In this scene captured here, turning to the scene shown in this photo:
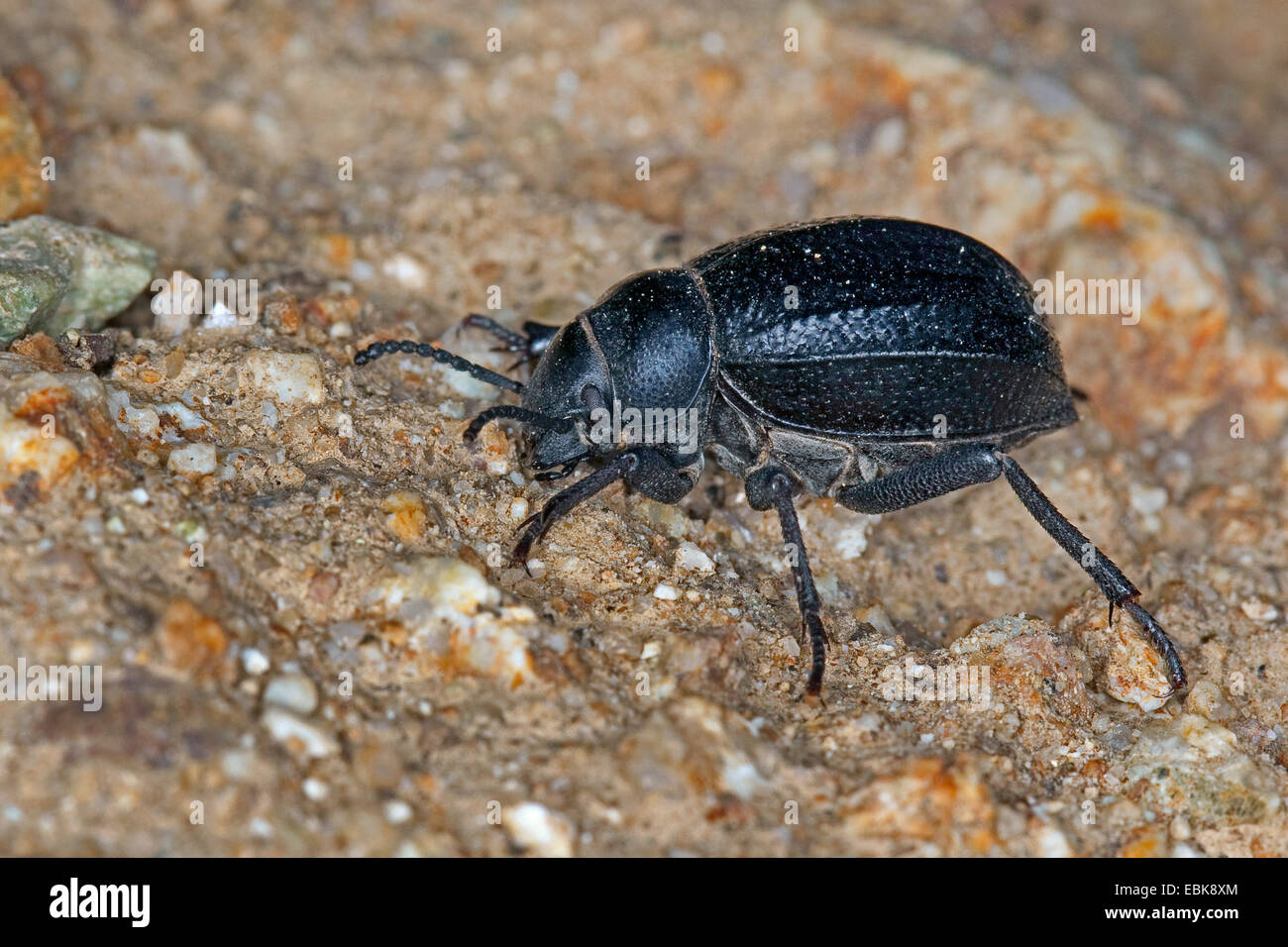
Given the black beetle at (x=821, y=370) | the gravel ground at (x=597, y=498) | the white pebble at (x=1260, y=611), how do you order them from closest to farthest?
the gravel ground at (x=597, y=498), the black beetle at (x=821, y=370), the white pebble at (x=1260, y=611)

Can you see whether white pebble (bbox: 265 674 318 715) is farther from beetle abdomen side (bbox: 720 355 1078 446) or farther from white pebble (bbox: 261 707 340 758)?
beetle abdomen side (bbox: 720 355 1078 446)

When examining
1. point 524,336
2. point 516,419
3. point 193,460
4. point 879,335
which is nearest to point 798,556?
point 879,335

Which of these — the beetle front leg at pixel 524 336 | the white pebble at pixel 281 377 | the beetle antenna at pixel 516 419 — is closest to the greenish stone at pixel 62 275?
the white pebble at pixel 281 377

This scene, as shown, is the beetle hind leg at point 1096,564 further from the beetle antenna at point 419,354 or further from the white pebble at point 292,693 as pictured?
the white pebble at point 292,693

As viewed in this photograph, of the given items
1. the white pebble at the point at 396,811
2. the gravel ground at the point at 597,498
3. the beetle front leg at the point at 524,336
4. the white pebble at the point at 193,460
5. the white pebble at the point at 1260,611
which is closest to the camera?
the white pebble at the point at 396,811

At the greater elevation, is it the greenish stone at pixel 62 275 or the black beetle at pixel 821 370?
the greenish stone at pixel 62 275

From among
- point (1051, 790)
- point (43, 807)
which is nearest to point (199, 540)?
point (43, 807)

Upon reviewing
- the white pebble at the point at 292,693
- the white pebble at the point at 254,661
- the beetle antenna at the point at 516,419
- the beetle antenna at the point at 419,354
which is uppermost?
the beetle antenna at the point at 419,354

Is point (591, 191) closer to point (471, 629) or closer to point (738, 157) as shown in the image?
point (738, 157)
